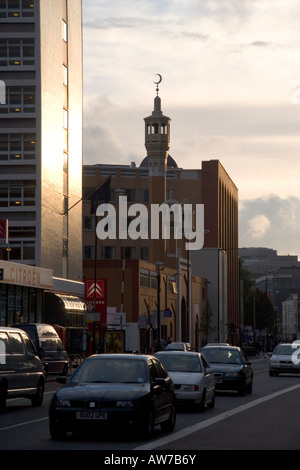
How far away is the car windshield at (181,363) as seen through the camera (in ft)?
84.8

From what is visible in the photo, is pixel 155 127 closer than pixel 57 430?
No

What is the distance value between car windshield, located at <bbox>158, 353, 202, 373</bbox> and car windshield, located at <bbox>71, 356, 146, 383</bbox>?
710 cm

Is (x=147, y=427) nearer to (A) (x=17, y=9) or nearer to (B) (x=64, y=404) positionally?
(B) (x=64, y=404)

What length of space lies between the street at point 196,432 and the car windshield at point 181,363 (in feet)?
3.23

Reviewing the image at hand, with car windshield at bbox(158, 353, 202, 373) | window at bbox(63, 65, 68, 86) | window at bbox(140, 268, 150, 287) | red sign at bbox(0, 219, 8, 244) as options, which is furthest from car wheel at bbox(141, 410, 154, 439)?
window at bbox(140, 268, 150, 287)

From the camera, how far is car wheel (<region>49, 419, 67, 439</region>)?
682 inches

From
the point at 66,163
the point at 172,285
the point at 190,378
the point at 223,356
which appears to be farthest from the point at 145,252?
the point at 190,378

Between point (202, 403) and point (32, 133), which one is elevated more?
point (32, 133)

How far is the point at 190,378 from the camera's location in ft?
81.9

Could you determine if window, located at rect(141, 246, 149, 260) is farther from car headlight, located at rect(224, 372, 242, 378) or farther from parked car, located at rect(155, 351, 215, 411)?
parked car, located at rect(155, 351, 215, 411)

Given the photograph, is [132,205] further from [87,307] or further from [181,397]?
[181,397]

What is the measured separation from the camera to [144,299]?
3686 inches

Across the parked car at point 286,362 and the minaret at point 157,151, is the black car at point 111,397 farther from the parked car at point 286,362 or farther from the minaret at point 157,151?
the minaret at point 157,151

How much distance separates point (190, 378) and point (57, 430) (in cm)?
799
